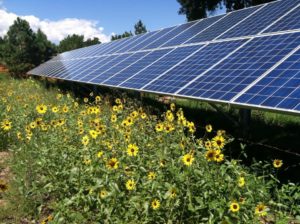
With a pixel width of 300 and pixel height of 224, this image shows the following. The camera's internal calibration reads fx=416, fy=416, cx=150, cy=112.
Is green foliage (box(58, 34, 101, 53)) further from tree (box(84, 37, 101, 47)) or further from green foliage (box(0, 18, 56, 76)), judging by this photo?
green foliage (box(0, 18, 56, 76))

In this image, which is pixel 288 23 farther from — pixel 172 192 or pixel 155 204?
pixel 155 204

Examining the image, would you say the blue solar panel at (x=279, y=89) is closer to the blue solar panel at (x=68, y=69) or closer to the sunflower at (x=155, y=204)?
the sunflower at (x=155, y=204)

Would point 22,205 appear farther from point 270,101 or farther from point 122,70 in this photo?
point 122,70

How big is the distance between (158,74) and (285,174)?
4.50 metres

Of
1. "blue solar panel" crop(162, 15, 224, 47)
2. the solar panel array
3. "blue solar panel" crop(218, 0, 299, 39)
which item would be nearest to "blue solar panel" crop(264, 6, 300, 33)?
the solar panel array

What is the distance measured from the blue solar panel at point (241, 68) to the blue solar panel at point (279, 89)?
0.98 feet

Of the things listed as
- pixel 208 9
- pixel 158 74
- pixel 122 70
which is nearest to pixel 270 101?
pixel 158 74

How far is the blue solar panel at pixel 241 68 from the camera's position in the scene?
24.8 feet

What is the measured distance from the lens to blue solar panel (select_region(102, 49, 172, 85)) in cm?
1186

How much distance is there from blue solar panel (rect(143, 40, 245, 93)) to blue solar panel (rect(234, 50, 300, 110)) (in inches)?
82.6

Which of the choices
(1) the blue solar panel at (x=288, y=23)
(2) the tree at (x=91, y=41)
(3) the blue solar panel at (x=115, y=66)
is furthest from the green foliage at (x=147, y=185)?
(2) the tree at (x=91, y=41)

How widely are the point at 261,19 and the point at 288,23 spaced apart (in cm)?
184

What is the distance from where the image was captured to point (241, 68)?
8258 mm

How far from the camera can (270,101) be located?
247 inches
